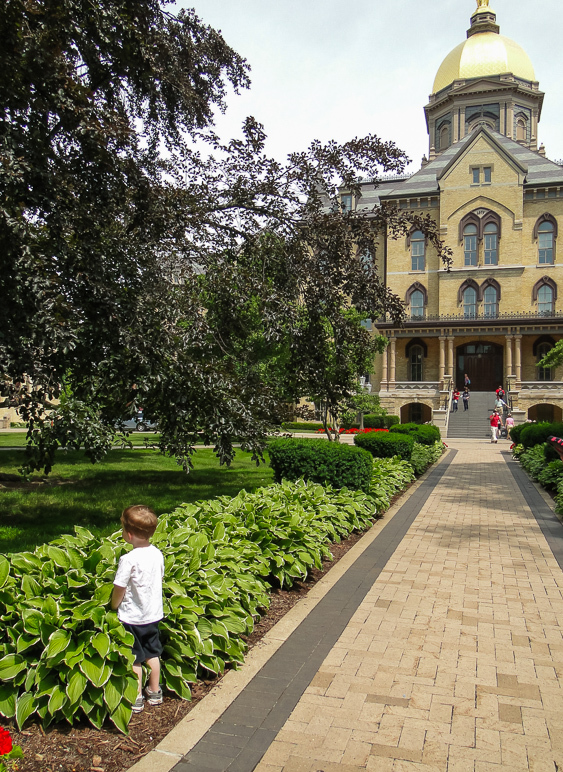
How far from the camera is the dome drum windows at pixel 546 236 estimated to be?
1874 inches

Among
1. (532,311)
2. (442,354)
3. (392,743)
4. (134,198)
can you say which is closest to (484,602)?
(392,743)

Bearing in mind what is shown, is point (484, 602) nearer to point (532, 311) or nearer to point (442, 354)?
point (442, 354)

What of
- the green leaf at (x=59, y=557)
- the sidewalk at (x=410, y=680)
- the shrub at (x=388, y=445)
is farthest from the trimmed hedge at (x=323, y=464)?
the green leaf at (x=59, y=557)

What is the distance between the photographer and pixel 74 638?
12.4 ft

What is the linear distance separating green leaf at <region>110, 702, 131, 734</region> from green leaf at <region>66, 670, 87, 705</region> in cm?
22

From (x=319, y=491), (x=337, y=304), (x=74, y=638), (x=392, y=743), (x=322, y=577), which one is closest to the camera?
(x=392, y=743)

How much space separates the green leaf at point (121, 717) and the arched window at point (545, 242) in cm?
5037

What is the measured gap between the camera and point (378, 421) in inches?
1593

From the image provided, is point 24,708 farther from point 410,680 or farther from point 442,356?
point 442,356

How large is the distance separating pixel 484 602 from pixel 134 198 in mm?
5934

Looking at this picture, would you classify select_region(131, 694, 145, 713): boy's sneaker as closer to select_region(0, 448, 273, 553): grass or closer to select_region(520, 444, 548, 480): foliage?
select_region(0, 448, 273, 553): grass

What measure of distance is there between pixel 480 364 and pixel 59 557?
47.8 metres

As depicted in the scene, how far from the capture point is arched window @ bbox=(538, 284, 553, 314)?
4725 cm

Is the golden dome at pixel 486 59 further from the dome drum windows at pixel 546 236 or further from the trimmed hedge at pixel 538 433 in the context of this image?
Result: the trimmed hedge at pixel 538 433
